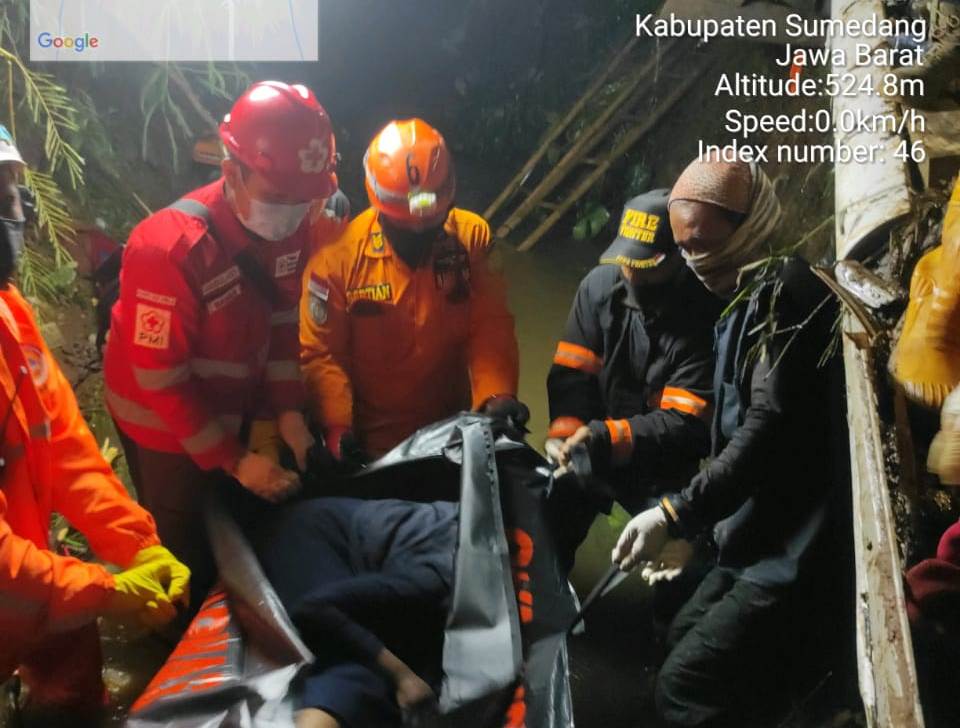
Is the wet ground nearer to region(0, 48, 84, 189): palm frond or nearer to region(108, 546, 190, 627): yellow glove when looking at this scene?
region(108, 546, 190, 627): yellow glove

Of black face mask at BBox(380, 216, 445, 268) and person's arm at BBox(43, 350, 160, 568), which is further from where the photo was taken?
black face mask at BBox(380, 216, 445, 268)

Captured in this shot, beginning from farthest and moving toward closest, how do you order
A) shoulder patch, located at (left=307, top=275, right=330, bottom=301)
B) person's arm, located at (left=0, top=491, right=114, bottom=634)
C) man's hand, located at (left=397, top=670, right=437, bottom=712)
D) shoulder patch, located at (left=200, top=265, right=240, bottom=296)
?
1. shoulder patch, located at (left=307, top=275, right=330, bottom=301)
2. shoulder patch, located at (left=200, top=265, right=240, bottom=296)
3. man's hand, located at (left=397, top=670, right=437, bottom=712)
4. person's arm, located at (left=0, top=491, right=114, bottom=634)

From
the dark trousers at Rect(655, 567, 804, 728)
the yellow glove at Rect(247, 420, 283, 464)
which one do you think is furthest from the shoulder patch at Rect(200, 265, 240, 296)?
the dark trousers at Rect(655, 567, 804, 728)

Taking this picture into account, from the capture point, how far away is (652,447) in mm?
1282

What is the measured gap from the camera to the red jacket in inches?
45.3

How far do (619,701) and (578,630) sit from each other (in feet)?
0.42

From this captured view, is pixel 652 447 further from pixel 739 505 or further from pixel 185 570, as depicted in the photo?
pixel 185 570

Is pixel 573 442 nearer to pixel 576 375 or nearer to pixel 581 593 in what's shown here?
pixel 576 375

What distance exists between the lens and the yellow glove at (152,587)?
1.07 meters

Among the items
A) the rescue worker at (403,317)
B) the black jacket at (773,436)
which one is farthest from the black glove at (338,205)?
the black jacket at (773,436)

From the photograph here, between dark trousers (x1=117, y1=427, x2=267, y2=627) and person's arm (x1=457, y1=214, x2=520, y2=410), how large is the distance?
0.40 m

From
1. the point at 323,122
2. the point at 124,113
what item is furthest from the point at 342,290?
the point at 124,113

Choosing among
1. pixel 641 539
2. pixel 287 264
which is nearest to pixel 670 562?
pixel 641 539

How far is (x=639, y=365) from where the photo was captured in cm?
131
